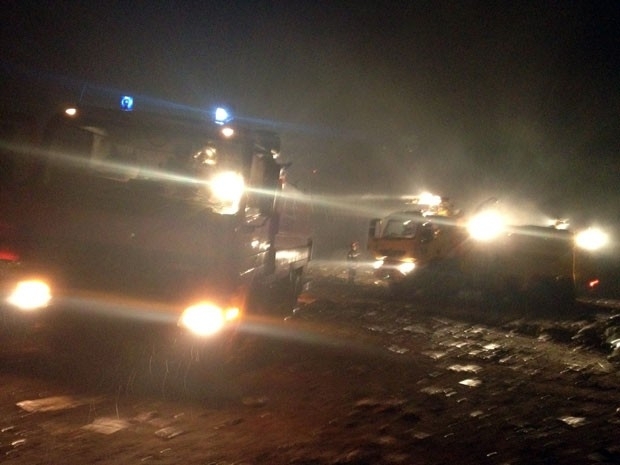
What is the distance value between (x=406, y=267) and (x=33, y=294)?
11818 millimetres

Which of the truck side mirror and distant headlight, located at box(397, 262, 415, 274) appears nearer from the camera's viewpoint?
distant headlight, located at box(397, 262, 415, 274)

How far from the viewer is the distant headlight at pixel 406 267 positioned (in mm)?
17375

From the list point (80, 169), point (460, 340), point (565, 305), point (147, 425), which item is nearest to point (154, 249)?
point (80, 169)

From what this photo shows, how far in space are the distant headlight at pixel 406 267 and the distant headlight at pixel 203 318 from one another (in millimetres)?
11002

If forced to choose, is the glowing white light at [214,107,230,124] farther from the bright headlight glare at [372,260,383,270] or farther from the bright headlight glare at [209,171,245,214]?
the bright headlight glare at [372,260,383,270]

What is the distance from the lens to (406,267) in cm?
1752

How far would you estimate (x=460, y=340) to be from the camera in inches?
432

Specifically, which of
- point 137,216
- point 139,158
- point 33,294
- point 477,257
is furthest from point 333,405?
point 477,257

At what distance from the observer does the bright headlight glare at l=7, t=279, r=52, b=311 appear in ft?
22.7

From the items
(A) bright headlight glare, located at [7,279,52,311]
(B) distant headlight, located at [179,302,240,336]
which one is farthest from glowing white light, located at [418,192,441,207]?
(A) bright headlight glare, located at [7,279,52,311]

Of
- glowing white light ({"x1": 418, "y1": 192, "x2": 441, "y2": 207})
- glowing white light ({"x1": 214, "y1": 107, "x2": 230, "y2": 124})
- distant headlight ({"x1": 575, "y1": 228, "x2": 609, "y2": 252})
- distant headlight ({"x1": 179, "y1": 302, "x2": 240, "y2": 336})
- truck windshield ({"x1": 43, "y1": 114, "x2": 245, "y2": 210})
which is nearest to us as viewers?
distant headlight ({"x1": 179, "y1": 302, "x2": 240, "y2": 336})

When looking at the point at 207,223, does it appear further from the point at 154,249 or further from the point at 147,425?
the point at 147,425

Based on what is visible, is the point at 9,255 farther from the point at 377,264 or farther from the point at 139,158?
the point at 377,264

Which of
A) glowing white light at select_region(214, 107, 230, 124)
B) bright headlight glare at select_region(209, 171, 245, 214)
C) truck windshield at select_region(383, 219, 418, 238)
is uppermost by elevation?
glowing white light at select_region(214, 107, 230, 124)
